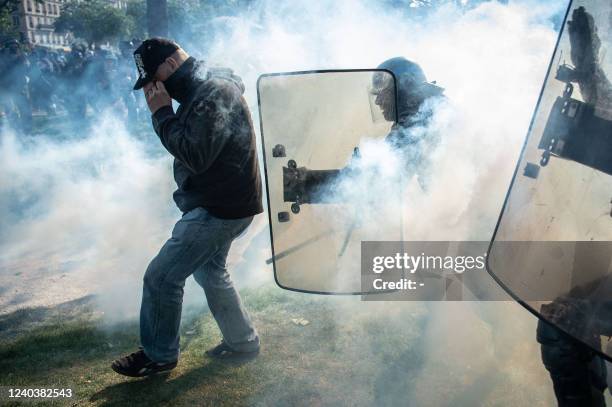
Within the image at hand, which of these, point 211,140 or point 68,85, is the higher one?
point 68,85

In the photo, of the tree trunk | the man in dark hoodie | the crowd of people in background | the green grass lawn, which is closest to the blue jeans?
the man in dark hoodie

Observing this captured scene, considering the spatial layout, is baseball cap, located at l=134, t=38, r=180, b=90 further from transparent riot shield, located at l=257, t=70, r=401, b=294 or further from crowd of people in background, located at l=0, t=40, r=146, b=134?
crowd of people in background, located at l=0, t=40, r=146, b=134

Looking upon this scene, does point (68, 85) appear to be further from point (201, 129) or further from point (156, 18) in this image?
point (201, 129)

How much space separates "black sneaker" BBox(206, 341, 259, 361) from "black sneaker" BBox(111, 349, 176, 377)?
296 mm

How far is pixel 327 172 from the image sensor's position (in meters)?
2.50

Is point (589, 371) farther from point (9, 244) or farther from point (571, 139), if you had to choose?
point (9, 244)

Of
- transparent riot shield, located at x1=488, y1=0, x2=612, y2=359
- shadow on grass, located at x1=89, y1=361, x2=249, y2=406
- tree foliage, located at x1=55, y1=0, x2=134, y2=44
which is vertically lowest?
shadow on grass, located at x1=89, y1=361, x2=249, y2=406

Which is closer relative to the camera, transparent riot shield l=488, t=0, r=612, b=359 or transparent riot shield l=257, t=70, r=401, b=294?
transparent riot shield l=488, t=0, r=612, b=359

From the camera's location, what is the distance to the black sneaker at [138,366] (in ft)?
8.75

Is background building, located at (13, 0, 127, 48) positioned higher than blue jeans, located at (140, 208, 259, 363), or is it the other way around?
background building, located at (13, 0, 127, 48)

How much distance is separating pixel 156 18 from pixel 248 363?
7890mm

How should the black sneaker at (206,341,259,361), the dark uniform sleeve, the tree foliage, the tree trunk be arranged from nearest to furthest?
the dark uniform sleeve < the black sneaker at (206,341,259,361) < the tree trunk < the tree foliage

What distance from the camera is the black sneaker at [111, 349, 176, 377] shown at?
105 inches

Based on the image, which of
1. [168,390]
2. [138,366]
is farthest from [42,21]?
[168,390]
